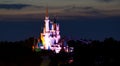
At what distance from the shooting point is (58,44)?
15800cm

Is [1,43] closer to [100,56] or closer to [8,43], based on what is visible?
[8,43]

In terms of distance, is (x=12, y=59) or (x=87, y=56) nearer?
(x=12, y=59)

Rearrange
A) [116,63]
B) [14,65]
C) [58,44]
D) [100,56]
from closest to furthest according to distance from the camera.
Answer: [116,63] → [14,65] → [100,56] → [58,44]

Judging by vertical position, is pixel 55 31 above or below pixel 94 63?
below

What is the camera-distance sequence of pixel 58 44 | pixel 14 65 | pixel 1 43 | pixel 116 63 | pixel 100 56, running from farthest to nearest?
1. pixel 58 44
2. pixel 1 43
3. pixel 100 56
4. pixel 14 65
5. pixel 116 63

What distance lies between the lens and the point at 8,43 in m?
59.0

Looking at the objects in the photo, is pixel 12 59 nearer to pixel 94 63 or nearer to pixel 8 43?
pixel 94 63

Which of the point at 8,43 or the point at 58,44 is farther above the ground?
the point at 8,43

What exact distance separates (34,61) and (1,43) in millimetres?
12456

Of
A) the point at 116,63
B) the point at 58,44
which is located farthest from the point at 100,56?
the point at 58,44

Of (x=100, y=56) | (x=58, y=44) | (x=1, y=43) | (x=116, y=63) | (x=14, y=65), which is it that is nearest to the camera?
(x=116, y=63)

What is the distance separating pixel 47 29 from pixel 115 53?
119 m

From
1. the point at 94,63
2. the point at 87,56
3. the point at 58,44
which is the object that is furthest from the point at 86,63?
the point at 58,44

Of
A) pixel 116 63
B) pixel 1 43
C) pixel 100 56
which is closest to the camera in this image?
pixel 116 63
